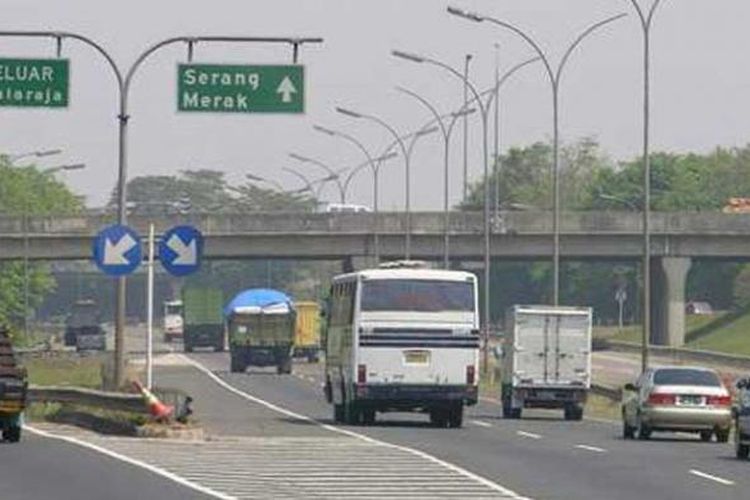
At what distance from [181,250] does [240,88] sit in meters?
9.23

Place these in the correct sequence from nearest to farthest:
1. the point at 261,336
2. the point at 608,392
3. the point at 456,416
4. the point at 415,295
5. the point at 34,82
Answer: the point at 415,295
the point at 456,416
the point at 34,82
the point at 608,392
the point at 261,336

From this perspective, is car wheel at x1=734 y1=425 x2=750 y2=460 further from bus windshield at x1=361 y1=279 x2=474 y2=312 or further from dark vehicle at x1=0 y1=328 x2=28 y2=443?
dark vehicle at x1=0 y1=328 x2=28 y2=443

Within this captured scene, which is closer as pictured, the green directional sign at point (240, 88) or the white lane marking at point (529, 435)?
the white lane marking at point (529, 435)

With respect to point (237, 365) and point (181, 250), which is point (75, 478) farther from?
point (237, 365)

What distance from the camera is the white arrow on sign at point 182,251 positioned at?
144ft

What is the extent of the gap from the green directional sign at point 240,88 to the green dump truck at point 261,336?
163 feet

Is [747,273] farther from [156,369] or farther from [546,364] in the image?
[546,364]

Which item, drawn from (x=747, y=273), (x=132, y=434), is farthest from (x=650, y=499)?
(x=747, y=273)

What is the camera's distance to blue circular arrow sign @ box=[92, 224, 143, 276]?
1793 inches

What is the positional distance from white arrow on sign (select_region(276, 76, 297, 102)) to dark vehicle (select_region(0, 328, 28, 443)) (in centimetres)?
1309

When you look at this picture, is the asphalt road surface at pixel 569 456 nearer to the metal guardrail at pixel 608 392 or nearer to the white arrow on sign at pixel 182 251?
the white arrow on sign at pixel 182 251

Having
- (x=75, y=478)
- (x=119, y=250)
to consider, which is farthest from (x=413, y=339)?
(x=75, y=478)

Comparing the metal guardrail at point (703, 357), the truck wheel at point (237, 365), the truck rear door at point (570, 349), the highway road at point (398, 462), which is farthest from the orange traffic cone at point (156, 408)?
the truck wheel at point (237, 365)

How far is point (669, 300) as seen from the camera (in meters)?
118
